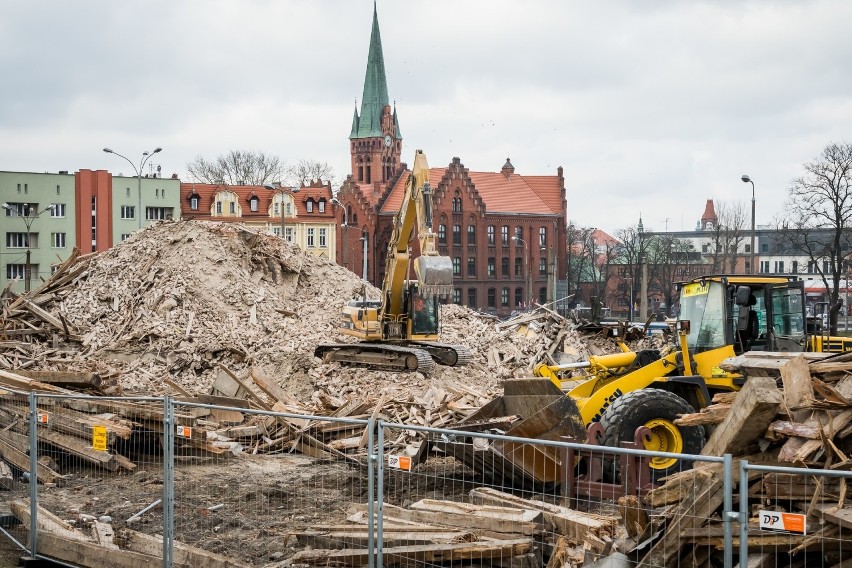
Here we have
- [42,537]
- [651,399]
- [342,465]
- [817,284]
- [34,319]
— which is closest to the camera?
[42,537]

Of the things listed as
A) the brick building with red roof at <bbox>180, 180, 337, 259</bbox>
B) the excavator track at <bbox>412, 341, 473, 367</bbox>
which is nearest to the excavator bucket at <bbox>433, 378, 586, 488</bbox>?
the excavator track at <bbox>412, 341, 473, 367</bbox>

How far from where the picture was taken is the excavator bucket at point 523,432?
9.94m

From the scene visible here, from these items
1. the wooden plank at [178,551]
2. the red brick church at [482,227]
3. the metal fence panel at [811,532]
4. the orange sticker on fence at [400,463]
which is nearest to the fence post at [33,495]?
the wooden plank at [178,551]

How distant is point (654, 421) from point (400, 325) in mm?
16352

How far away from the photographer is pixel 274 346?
28250 mm

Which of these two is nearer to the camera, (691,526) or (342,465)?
(691,526)

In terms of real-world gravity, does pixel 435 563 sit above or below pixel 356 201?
below

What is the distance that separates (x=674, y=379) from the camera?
1243cm

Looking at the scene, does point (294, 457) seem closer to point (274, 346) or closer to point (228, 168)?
point (274, 346)

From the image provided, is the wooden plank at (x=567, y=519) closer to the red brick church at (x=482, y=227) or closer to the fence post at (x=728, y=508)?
the fence post at (x=728, y=508)

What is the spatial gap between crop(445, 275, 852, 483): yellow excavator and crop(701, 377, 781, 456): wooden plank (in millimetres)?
2708

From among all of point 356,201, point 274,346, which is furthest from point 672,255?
point 274,346

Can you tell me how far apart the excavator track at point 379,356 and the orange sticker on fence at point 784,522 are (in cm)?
2028

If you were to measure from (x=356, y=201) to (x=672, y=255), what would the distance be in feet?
92.7
